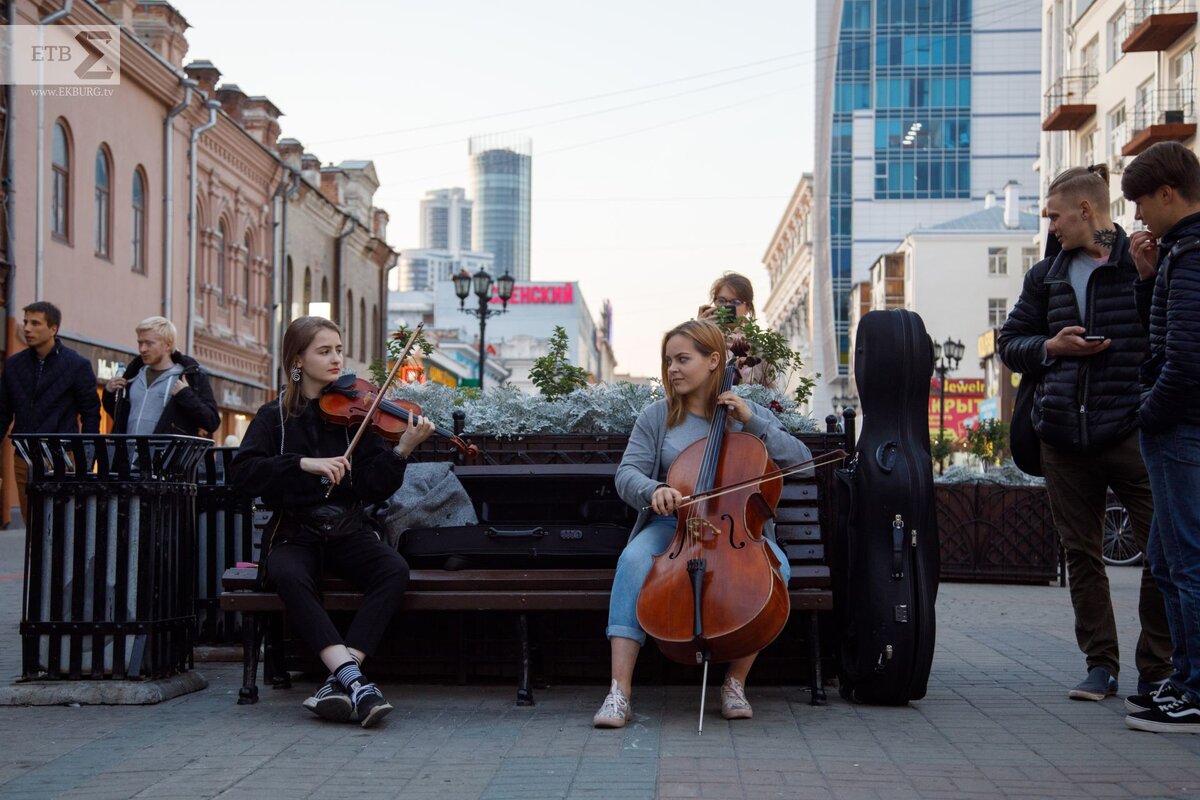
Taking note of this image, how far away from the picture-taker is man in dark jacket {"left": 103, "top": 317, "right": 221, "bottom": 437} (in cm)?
805

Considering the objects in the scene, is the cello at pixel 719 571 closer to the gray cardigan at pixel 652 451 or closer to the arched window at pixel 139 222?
the gray cardigan at pixel 652 451

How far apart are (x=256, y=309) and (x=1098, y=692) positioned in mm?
31813

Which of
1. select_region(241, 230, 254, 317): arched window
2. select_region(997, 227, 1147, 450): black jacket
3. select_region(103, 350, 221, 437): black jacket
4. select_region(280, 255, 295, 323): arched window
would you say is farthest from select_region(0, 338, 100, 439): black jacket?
select_region(280, 255, 295, 323): arched window

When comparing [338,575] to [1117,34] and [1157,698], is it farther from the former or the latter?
[1117,34]

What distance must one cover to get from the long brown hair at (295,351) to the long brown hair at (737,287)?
2.48m

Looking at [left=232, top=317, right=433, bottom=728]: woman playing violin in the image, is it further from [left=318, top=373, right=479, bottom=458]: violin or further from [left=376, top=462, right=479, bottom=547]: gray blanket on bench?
[left=376, top=462, right=479, bottom=547]: gray blanket on bench

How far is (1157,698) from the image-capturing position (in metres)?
5.46

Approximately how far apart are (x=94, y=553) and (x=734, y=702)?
2.60 meters

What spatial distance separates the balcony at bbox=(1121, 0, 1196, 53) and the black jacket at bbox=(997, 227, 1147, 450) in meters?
29.6

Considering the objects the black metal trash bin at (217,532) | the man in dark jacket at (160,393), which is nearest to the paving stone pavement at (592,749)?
the black metal trash bin at (217,532)

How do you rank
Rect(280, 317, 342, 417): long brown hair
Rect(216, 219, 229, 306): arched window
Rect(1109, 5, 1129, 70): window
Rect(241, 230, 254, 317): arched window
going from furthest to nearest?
Rect(1109, 5, 1129, 70): window → Rect(241, 230, 254, 317): arched window → Rect(216, 219, 229, 306): arched window → Rect(280, 317, 342, 417): long brown hair

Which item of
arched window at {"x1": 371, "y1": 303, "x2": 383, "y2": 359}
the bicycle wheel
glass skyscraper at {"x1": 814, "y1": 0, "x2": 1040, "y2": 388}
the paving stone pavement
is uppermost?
glass skyscraper at {"x1": 814, "y1": 0, "x2": 1040, "y2": 388}

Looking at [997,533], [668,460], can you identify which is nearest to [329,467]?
[668,460]

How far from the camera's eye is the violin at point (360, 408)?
593 centimetres
